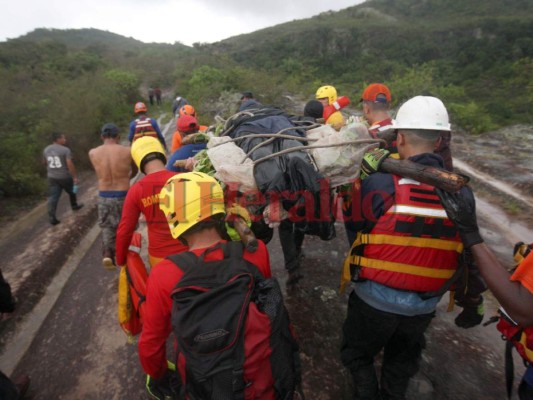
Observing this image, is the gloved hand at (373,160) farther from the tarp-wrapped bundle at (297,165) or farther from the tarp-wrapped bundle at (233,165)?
the tarp-wrapped bundle at (233,165)

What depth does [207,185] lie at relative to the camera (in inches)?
67.7

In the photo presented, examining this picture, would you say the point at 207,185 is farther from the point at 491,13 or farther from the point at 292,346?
the point at 491,13

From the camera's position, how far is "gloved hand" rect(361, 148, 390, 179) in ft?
6.03

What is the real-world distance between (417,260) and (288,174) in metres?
0.94

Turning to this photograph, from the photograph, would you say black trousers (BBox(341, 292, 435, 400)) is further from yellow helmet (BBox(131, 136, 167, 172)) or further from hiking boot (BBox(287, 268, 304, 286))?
yellow helmet (BBox(131, 136, 167, 172))

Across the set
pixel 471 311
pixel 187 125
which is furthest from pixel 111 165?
pixel 471 311

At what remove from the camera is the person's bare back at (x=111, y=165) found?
13.8 feet

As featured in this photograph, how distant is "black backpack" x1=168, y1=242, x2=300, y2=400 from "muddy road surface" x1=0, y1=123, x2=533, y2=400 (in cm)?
151

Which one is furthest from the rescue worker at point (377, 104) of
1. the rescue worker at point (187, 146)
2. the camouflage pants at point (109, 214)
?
the camouflage pants at point (109, 214)

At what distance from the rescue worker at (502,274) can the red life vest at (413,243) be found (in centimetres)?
26

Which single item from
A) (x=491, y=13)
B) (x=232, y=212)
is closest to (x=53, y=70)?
(x=232, y=212)

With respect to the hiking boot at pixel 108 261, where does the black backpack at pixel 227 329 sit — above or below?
above

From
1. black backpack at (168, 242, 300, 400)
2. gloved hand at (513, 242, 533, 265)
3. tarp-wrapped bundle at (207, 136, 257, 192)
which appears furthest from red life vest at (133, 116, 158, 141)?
gloved hand at (513, 242, 533, 265)

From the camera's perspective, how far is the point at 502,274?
4.57ft
